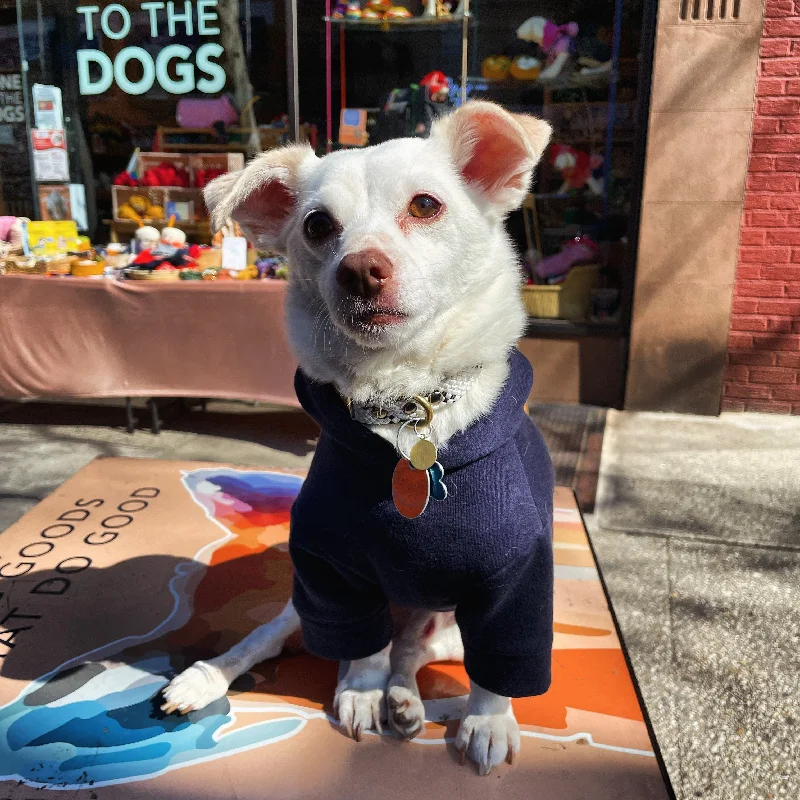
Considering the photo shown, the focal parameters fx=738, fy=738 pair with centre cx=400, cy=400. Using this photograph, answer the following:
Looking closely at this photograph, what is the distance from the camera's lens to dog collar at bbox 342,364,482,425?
1598mm

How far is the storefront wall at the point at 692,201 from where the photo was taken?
14.1ft

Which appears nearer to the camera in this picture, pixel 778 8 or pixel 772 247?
pixel 778 8

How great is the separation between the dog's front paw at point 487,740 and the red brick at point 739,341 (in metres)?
3.74

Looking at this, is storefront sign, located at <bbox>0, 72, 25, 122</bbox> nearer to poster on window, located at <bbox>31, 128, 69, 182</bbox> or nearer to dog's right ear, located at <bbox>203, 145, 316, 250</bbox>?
poster on window, located at <bbox>31, 128, 69, 182</bbox>

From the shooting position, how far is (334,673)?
2039 mm

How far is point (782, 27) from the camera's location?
14.2 ft

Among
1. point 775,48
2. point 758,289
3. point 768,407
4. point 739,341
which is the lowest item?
point 768,407

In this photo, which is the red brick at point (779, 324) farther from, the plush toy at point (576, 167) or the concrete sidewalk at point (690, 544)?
the plush toy at point (576, 167)

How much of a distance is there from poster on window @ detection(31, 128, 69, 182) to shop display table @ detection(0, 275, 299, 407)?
1820mm

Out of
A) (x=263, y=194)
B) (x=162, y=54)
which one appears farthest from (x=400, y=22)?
(x=263, y=194)

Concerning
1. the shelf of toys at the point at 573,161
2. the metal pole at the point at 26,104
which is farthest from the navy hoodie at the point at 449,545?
the metal pole at the point at 26,104

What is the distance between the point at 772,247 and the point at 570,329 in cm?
133

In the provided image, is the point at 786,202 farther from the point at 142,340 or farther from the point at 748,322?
the point at 142,340

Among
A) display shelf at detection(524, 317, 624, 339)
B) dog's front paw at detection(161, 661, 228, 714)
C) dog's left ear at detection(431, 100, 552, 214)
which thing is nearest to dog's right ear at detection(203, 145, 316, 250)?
dog's left ear at detection(431, 100, 552, 214)
